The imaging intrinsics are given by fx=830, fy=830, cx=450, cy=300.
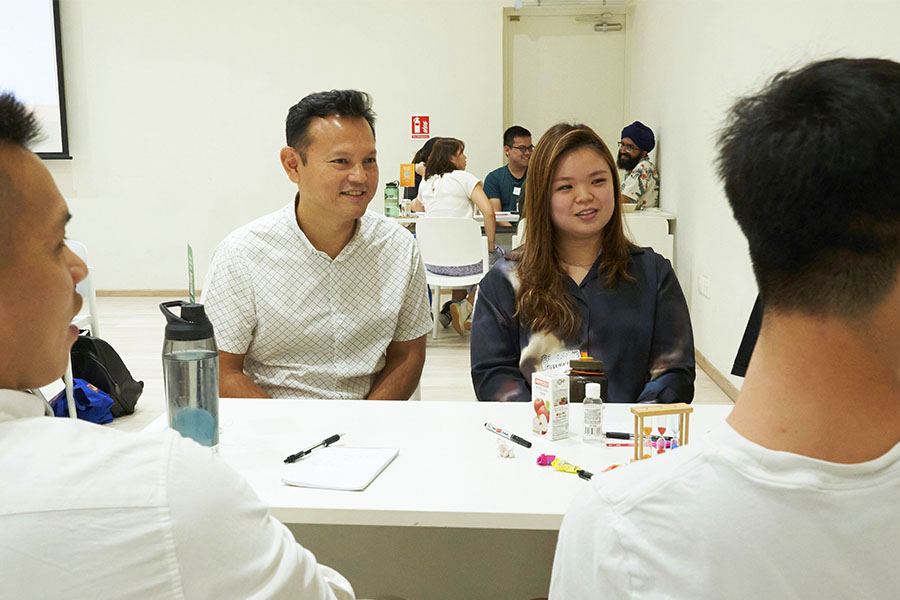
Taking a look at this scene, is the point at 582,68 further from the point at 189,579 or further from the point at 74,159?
the point at 189,579

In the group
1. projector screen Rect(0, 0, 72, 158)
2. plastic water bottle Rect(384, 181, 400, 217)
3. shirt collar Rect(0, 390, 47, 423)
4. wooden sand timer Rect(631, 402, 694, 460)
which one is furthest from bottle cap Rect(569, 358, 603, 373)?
projector screen Rect(0, 0, 72, 158)

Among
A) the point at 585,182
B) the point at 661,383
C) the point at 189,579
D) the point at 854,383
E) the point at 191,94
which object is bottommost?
the point at 661,383

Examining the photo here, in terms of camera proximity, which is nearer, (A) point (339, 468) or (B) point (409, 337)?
(A) point (339, 468)

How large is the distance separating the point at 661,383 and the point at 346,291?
0.93 metres

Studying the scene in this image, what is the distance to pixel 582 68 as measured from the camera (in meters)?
7.93

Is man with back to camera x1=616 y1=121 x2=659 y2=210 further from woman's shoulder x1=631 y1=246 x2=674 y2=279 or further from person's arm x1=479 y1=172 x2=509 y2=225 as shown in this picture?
woman's shoulder x1=631 y1=246 x2=674 y2=279

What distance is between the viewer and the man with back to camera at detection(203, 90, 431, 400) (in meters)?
2.35

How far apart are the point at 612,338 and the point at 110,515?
A: 1.74 metres

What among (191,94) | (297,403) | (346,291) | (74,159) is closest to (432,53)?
(191,94)

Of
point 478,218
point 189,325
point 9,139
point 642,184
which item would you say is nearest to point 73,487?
point 9,139

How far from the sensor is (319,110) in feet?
7.88

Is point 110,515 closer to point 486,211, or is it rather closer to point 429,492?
point 429,492

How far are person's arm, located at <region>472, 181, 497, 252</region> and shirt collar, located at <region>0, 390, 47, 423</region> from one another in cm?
519

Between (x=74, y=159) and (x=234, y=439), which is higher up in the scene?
(x=74, y=159)
